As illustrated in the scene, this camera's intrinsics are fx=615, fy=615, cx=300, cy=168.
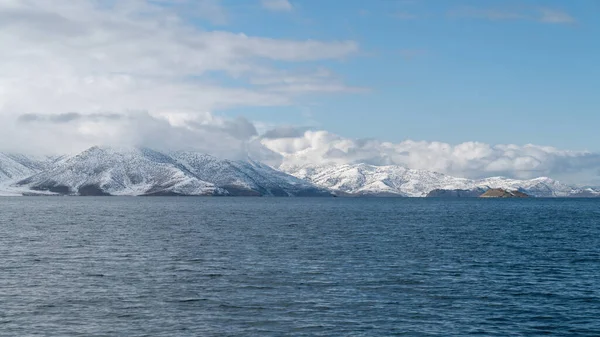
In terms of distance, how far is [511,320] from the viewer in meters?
47.7

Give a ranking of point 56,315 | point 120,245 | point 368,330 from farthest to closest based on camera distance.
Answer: point 120,245
point 56,315
point 368,330

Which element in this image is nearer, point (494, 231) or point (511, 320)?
point (511, 320)

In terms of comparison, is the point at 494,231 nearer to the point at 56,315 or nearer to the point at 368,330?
the point at 368,330

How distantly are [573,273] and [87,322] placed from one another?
5377cm

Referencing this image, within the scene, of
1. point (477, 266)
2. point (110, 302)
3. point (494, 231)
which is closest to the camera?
point (110, 302)

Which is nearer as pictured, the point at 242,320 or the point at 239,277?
the point at 242,320

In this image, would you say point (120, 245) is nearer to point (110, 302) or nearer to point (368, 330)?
point (110, 302)

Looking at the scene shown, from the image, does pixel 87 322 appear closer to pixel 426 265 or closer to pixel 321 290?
pixel 321 290

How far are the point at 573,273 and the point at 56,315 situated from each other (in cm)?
5565

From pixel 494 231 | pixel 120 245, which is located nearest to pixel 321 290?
pixel 120 245

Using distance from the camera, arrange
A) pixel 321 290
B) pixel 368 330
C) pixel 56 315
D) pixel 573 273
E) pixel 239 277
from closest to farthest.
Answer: pixel 368 330
pixel 56 315
pixel 321 290
pixel 239 277
pixel 573 273

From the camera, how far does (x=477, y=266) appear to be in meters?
75.9

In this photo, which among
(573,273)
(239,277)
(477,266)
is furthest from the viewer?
(477,266)

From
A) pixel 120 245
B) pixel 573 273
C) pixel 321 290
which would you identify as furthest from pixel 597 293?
pixel 120 245
